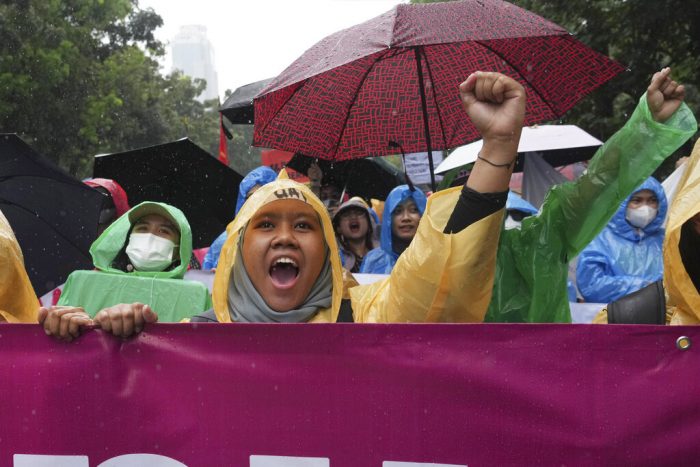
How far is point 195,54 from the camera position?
17850 cm

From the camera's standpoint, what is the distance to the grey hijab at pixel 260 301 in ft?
8.96

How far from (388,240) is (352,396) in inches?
132

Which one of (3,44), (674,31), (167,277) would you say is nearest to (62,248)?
(167,277)

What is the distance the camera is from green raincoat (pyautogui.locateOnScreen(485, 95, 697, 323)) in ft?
7.95

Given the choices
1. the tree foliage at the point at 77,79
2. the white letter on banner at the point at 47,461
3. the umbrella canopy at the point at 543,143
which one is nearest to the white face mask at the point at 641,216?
the umbrella canopy at the point at 543,143

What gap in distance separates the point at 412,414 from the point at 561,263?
0.86 meters

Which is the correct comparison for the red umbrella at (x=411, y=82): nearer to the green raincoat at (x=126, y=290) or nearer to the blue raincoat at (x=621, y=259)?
the green raincoat at (x=126, y=290)

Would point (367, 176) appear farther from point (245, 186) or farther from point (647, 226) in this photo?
point (647, 226)

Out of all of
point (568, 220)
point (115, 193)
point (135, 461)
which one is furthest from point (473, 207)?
point (115, 193)

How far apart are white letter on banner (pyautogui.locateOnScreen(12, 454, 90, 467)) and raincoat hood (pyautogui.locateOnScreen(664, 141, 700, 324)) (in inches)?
66.3

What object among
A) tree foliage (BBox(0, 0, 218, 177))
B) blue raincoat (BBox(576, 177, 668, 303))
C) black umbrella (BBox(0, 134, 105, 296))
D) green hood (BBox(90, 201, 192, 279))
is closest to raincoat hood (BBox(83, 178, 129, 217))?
black umbrella (BBox(0, 134, 105, 296))

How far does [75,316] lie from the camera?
2.36m

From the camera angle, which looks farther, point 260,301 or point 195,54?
point 195,54

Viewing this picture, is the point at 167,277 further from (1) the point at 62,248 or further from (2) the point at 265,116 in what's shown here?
(2) the point at 265,116
